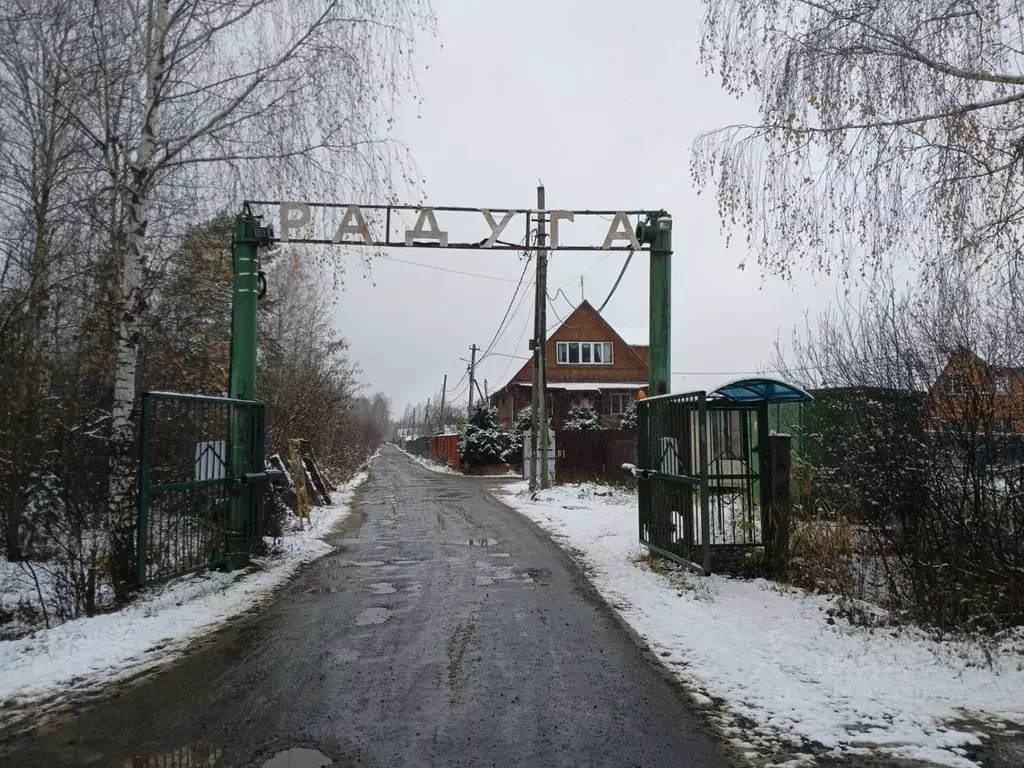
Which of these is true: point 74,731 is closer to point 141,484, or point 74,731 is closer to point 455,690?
point 455,690

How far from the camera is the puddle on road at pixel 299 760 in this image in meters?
3.73

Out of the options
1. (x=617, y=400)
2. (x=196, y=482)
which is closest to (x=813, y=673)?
(x=196, y=482)

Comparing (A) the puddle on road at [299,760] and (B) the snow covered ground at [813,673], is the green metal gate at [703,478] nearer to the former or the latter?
(B) the snow covered ground at [813,673]

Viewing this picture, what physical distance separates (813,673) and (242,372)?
25.6 ft

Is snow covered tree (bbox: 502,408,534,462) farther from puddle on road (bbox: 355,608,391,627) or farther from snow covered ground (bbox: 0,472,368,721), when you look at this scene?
puddle on road (bbox: 355,608,391,627)

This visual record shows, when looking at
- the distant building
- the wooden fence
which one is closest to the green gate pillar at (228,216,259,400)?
the distant building

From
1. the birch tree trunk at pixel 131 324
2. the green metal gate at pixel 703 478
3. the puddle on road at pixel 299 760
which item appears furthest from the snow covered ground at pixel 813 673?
the birch tree trunk at pixel 131 324

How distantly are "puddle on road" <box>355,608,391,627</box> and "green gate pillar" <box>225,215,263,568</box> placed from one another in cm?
281

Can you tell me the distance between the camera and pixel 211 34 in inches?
345

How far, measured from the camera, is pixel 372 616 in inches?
278

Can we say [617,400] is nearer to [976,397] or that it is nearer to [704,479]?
[704,479]

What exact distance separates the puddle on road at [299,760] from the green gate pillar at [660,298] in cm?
764

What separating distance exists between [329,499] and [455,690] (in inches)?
635

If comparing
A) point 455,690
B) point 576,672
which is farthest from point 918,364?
point 455,690
